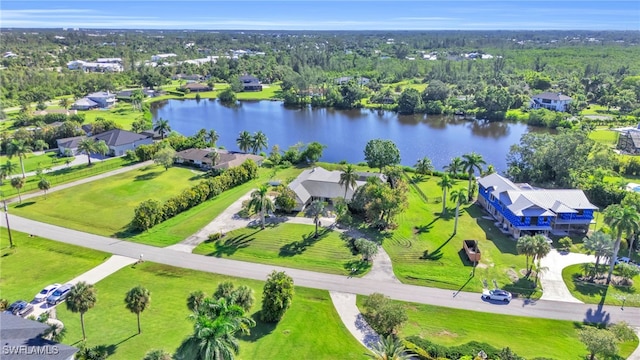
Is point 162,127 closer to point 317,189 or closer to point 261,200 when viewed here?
point 317,189

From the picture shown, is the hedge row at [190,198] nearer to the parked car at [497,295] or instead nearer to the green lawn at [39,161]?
the green lawn at [39,161]

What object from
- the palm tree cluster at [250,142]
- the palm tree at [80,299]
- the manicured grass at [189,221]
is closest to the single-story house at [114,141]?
the palm tree cluster at [250,142]

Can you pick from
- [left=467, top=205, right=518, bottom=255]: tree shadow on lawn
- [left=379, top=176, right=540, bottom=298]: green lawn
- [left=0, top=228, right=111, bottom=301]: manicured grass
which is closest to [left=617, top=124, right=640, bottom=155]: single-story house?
[left=379, top=176, right=540, bottom=298]: green lawn

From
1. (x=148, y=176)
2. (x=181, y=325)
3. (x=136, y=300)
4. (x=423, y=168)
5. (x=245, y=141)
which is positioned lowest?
(x=181, y=325)

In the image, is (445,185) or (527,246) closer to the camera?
(527,246)

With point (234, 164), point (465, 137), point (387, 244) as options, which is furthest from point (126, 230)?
point (465, 137)

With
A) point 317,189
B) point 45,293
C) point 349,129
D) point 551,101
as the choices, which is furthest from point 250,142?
point 551,101
